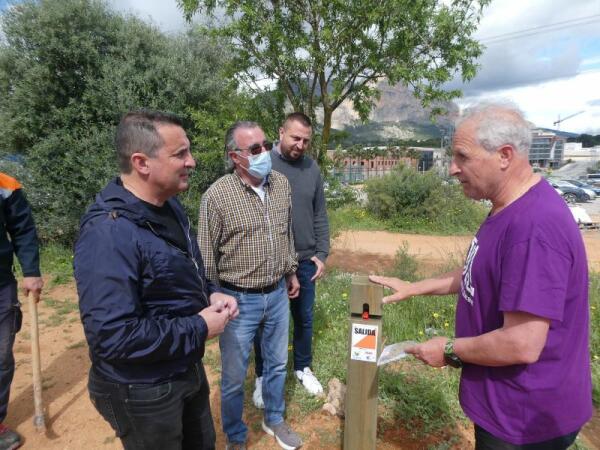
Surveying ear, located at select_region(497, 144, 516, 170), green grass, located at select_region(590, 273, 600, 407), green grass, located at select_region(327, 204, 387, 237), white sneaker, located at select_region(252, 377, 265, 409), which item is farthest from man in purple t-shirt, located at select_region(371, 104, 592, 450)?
green grass, located at select_region(327, 204, 387, 237)

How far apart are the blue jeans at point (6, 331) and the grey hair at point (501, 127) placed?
3069 mm

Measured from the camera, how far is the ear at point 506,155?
4.60 feet

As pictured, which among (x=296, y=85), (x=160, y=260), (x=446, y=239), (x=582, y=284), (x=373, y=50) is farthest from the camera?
(x=446, y=239)

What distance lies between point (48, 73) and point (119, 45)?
128 centimetres

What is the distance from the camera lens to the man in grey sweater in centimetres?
303

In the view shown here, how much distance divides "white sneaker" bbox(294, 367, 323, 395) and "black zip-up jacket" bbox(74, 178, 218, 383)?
1.74 metres

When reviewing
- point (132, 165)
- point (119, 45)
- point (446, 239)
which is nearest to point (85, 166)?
point (119, 45)

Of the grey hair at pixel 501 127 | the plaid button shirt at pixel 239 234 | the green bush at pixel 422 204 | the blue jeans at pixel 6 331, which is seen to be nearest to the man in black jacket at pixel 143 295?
the plaid button shirt at pixel 239 234

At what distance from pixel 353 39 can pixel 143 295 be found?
3967 millimetres

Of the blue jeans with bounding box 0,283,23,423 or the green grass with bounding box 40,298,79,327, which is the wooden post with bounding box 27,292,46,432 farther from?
the green grass with bounding box 40,298,79,327

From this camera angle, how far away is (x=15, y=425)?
9.89 ft

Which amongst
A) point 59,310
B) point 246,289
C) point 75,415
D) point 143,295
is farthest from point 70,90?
point 143,295

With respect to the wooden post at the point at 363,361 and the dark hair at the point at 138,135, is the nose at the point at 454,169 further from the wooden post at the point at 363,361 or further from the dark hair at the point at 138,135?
the dark hair at the point at 138,135

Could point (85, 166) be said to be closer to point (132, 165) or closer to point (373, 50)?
point (373, 50)
